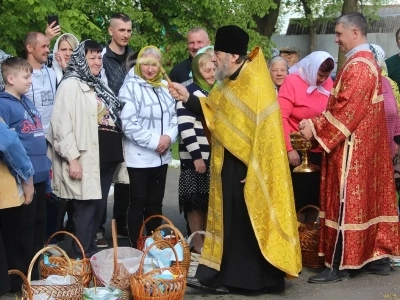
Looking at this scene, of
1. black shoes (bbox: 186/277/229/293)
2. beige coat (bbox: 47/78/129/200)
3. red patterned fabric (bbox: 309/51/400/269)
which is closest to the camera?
black shoes (bbox: 186/277/229/293)

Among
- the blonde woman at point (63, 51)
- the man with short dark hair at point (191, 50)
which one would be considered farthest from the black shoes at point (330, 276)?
the blonde woman at point (63, 51)

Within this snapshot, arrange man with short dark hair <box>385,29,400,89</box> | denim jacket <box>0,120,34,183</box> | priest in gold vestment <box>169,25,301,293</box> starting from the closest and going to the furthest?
Result: 1. denim jacket <box>0,120,34,183</box>
2. priest in gold vestment <box>169,25,301,293</box>
3. man with short dark hair <box>385,29,400,89</box>

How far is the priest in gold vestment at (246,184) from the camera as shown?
6.31 metres

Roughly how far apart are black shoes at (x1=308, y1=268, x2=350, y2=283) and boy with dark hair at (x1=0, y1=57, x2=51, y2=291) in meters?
2.41

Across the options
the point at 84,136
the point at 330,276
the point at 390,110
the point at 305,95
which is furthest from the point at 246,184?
the point at 390,110

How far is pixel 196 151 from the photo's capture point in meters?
7.57

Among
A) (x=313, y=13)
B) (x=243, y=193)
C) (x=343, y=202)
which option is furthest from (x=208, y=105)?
(x=313, y=13)

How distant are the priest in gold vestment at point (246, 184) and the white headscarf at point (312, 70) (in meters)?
1.33

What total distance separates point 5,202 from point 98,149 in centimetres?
148

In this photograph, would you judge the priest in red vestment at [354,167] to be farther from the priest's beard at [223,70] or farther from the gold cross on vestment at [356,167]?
the priest's beard at [223,70]

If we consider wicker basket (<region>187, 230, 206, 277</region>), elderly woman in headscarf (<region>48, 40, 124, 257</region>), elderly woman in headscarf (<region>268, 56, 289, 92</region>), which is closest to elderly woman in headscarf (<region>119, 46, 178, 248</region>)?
elderly woman in headscarf (<region>48, 40, 124, 257</region>)

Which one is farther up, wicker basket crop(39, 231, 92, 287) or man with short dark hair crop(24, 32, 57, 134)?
man with short dark hair crop(24, 32, 57, 134)

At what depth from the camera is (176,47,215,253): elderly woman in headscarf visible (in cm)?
761

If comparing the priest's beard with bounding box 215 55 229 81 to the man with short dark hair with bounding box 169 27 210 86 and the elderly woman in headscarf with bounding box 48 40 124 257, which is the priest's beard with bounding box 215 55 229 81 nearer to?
the elderly woman in headscarf with bounding box 48 40 124 257
